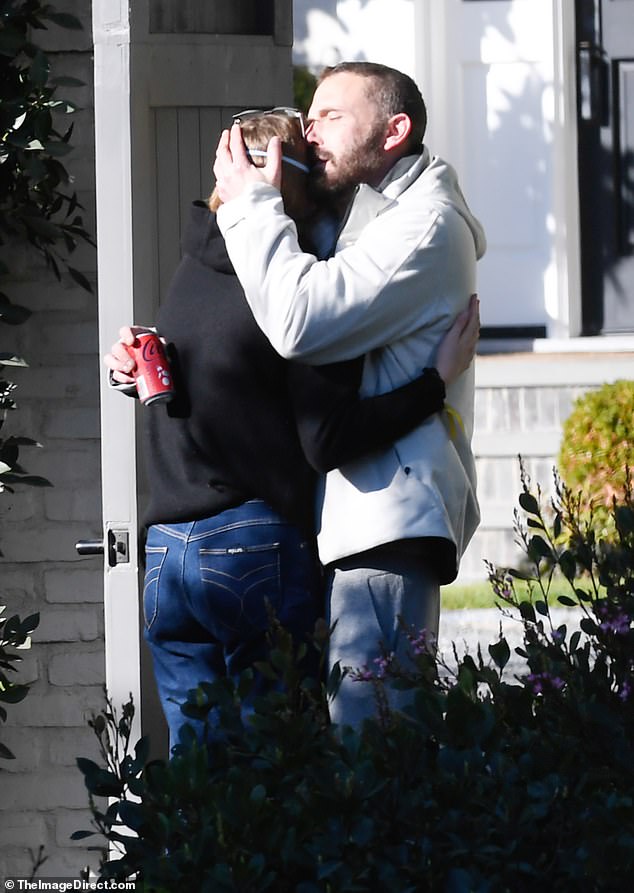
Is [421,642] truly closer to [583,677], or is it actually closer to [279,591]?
[583,677]

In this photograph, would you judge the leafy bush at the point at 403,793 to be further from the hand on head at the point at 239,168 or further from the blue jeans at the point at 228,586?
the hand on head at the point at 239,168

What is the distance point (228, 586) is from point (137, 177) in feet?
2.93

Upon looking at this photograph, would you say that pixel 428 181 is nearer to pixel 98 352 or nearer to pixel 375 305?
pixel 375 305

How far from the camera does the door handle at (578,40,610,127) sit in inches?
329

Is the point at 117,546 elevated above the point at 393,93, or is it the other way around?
the point at 393,93

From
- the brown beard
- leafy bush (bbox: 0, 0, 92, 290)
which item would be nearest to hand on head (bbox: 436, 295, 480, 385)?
the brown beard

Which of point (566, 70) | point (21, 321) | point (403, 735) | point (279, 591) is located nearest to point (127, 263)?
point (21, 321)

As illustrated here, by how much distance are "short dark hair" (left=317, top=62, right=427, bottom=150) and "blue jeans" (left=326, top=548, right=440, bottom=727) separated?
29.4 inches

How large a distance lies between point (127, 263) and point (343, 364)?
0.62m

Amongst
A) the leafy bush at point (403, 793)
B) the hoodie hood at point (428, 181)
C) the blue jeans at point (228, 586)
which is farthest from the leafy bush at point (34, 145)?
the leafy bush at point (403, 793)

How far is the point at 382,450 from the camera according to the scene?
2445 mm

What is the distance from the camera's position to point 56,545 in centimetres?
342

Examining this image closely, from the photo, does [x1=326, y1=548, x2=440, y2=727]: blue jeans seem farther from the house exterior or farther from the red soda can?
the house exterior

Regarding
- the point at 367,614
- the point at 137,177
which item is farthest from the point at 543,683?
the point at 137,177
